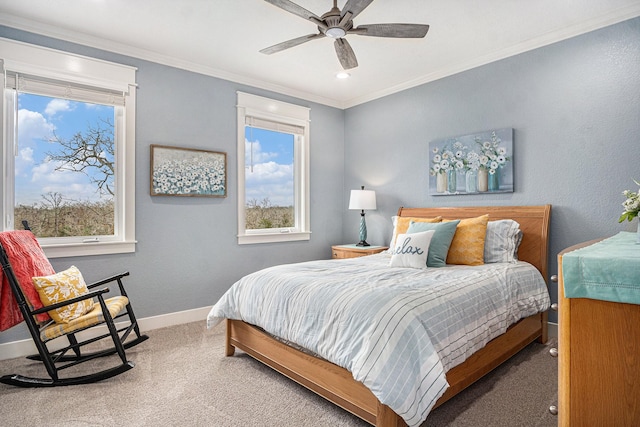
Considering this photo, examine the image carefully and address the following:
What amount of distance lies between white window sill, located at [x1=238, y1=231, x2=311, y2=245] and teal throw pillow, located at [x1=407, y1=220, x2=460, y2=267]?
5.94 ft

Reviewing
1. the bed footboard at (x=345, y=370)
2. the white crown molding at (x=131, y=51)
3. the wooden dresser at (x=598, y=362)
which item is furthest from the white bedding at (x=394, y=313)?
the white crown molding at (x=131, y=51)

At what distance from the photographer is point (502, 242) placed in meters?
3.04

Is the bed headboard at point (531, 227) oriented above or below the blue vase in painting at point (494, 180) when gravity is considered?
below

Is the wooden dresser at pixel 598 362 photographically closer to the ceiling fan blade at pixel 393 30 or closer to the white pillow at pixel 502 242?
the ceiling fan blade at pixel 393 30

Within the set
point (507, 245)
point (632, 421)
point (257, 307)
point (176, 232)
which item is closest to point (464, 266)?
point (507, 245)

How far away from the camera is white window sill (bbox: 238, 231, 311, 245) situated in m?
4.07

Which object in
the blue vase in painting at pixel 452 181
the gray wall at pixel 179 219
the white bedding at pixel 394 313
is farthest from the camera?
the blue vase in painting at pixel 452 181

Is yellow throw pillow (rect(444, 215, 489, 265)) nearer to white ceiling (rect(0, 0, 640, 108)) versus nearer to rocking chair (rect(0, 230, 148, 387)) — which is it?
white ceiling (rect(0, 0, 640, 108))

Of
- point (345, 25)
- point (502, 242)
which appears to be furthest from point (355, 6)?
point (502, 242)

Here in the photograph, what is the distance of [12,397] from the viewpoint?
2.16m

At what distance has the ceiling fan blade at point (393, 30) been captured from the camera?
2352 millimetres

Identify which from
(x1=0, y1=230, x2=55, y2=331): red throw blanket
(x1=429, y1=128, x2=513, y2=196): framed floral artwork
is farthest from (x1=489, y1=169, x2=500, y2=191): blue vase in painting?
(x1=0, y1=230, x2=55, y2=331): red throw blanket

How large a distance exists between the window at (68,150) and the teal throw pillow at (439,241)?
2652mm

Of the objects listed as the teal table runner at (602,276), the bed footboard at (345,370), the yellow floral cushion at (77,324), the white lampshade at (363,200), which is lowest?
the bed footboard at (345,370)
